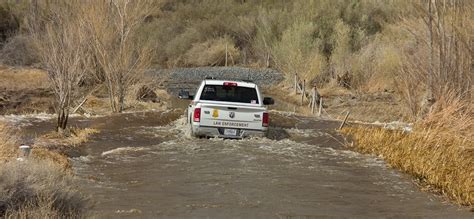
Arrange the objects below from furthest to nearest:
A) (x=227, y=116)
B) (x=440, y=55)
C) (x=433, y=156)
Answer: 1. (x=440, y=55)
2. (x=227, y=116)
3. (x=433, y=156)

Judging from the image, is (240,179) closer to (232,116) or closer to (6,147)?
(232,116)

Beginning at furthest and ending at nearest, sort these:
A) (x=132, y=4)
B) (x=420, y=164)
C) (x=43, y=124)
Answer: (x=132, y=4) → (x=43, y=124) → (x=420, y=164)

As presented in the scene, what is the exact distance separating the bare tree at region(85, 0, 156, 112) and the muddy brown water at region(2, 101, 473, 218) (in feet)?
18.0

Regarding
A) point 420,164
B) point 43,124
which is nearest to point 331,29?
point 43,124

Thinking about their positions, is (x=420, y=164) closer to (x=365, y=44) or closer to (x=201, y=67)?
(x=365, y=44)

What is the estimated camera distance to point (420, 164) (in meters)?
12.5

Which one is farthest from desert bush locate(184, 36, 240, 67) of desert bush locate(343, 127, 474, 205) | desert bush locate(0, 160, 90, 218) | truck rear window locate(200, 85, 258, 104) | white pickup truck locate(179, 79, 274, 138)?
desert bush locate(0, 160, 90, 218)

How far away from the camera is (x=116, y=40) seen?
23922 mm

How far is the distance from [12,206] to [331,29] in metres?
38.3

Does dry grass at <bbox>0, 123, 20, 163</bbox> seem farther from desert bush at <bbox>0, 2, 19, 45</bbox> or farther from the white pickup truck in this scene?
desert bush at <bbox>0, 2, 19, 45</bbox>

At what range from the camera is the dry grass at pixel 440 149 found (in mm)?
10953

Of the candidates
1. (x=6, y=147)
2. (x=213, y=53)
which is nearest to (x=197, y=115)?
(x=6, y=147)

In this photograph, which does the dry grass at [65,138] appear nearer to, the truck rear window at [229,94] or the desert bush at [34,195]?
the truck rear window at [229,94]

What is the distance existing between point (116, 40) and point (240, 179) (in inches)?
540
